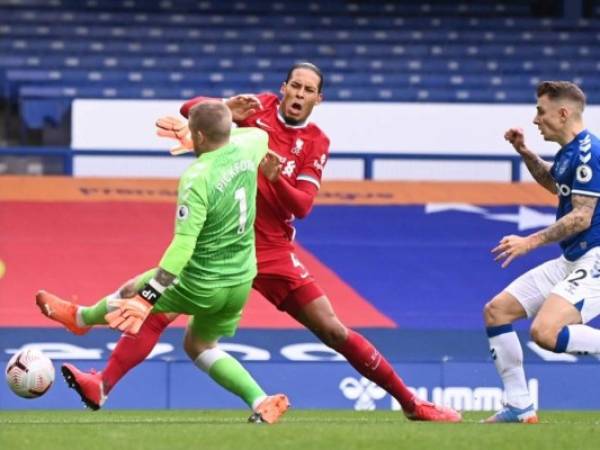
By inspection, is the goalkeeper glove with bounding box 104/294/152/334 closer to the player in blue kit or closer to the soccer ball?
the soccer ball

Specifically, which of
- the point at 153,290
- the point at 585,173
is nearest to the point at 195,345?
the point at 153,290

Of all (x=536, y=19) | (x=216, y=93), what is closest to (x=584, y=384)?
(x=216, y=93)

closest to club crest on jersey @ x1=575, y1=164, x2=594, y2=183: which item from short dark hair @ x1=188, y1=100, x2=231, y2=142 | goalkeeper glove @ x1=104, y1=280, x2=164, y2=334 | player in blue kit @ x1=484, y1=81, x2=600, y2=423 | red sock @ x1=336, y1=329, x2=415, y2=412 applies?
player in blue kit @ x1=484, y1=81, x2=600, y2=423

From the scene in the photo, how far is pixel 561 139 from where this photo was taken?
984cm

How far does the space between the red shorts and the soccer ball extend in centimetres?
153

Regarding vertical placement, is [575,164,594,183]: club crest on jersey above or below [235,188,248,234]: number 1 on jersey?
above

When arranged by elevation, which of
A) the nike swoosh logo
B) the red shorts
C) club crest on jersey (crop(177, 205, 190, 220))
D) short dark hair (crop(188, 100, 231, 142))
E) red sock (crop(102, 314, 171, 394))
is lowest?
red sock (crop(102, 314, 171, 394))

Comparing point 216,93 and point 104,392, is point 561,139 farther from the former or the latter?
point 216,93

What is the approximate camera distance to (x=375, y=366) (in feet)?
34.4

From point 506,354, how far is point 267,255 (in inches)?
65.1

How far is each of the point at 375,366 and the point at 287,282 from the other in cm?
77

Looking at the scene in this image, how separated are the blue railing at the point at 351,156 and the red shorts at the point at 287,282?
21.8 feet

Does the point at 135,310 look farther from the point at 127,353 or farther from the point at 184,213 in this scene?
the point at 127,353

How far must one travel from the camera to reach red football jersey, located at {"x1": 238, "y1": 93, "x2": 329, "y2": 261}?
10.5 meters
